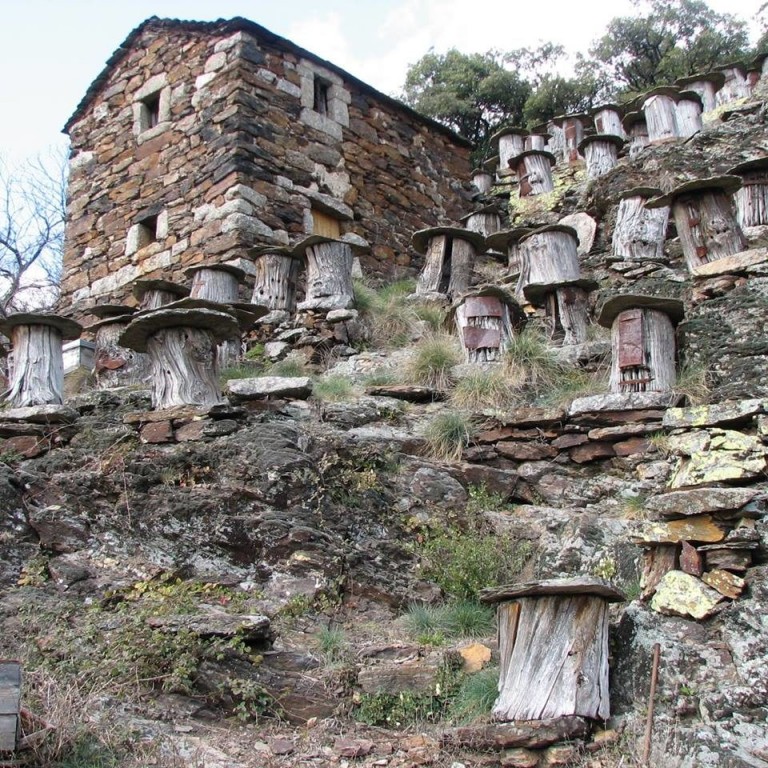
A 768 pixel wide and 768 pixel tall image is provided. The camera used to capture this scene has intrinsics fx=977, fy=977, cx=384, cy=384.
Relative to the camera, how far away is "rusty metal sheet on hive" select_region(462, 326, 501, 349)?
7051 mm

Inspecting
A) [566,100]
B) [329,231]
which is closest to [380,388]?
[329,231]

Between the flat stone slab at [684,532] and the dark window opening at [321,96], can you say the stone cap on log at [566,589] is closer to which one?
the flat stone slab at [684,532]

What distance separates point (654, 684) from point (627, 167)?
25.9 feet

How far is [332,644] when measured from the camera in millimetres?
4770

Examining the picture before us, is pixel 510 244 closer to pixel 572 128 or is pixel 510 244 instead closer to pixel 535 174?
pixel 535 174

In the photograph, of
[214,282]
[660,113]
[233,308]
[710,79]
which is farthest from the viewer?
[710,79]

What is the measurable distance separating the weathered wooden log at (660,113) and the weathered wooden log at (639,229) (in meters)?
3.31

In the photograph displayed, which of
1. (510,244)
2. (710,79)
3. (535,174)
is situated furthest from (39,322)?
(710,79)

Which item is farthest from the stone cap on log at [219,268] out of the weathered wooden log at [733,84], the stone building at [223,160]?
the weathered wooden log at [733,84]

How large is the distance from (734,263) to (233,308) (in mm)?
3616

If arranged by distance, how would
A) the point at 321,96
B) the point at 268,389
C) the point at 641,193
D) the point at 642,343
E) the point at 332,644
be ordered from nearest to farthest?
the point at 332,644 < the point at 642,343 < the point at 268,389 < the point at 641,193 < the point at 321,96

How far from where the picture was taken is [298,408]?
6441 millimetres

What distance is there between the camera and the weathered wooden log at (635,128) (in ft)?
43.2

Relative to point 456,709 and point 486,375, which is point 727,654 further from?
point 486,375
